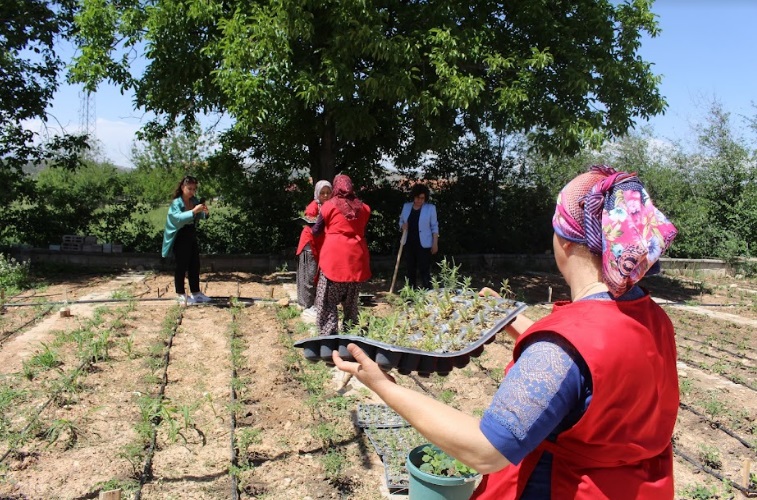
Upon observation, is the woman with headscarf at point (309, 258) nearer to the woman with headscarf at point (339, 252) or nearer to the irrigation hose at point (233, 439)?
the woman with headscarf at point (339, 252)

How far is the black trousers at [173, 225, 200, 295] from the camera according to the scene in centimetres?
714

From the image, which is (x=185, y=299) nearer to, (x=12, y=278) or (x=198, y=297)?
(x=198, y=297)

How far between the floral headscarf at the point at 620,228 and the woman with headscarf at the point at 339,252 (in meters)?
3.93

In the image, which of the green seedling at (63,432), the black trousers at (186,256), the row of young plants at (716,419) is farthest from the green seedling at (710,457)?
the black trousers at (186,256)

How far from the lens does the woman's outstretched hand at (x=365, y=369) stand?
1.43 m

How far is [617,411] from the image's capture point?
117 cm

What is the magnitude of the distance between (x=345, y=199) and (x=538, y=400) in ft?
13.9

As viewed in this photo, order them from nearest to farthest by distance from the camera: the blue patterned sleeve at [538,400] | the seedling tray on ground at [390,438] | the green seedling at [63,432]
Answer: the blue patterned sleeve at [538,400] → the seedling tray on ground at [390,438] → the green seedling at [63,432]

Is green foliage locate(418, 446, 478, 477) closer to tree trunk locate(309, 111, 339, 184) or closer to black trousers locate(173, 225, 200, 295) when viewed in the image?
black trousers locate(173, 225, 200, 295)

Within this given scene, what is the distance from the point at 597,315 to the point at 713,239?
13.5 m

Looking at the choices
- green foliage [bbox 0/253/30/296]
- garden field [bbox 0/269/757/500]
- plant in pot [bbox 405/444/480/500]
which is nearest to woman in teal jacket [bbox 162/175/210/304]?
garden field [bbox 0/269/757/500]

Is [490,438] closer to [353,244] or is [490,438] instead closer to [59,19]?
[353,244]

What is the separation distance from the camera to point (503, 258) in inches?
459


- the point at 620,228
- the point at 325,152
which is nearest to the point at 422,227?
the point at 325,152
